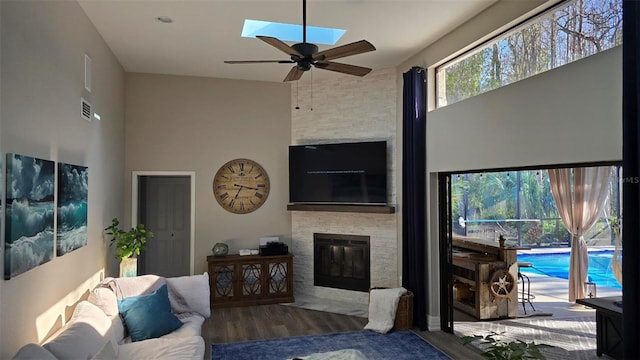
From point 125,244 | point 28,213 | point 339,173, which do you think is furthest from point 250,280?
point 28,213

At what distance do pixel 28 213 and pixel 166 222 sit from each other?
13.3 feet

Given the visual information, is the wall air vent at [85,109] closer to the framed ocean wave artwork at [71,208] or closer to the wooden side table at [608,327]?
the framed ocean wave artwork at [71,208]

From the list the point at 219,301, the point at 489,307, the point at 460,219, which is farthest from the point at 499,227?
the point at 219,301

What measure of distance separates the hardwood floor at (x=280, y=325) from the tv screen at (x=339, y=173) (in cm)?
167

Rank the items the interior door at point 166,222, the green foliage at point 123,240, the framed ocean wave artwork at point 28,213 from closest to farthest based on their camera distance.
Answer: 1. the framed ocean wave artwork at point 28,213
2. the green foliage at point 123,240
3. the interior door at point 166,222

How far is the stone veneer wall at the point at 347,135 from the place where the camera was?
616 centimetres

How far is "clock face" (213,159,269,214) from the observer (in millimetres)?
6680

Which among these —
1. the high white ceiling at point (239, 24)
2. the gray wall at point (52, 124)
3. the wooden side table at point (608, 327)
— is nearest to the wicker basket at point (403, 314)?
the wooden side table at point (608, 327)

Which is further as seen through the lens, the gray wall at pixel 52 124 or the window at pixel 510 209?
the window at pixel 510 209

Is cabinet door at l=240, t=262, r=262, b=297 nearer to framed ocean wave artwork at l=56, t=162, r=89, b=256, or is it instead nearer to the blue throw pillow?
the blue throw pillow

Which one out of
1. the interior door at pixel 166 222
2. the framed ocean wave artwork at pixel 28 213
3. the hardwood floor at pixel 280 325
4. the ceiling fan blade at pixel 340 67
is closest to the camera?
the framed ocean wave artwork at pixel 28 213

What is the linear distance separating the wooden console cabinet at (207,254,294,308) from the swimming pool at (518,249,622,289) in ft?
12.6

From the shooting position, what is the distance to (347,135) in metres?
6.50

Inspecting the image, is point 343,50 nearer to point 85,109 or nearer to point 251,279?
point 85,109
